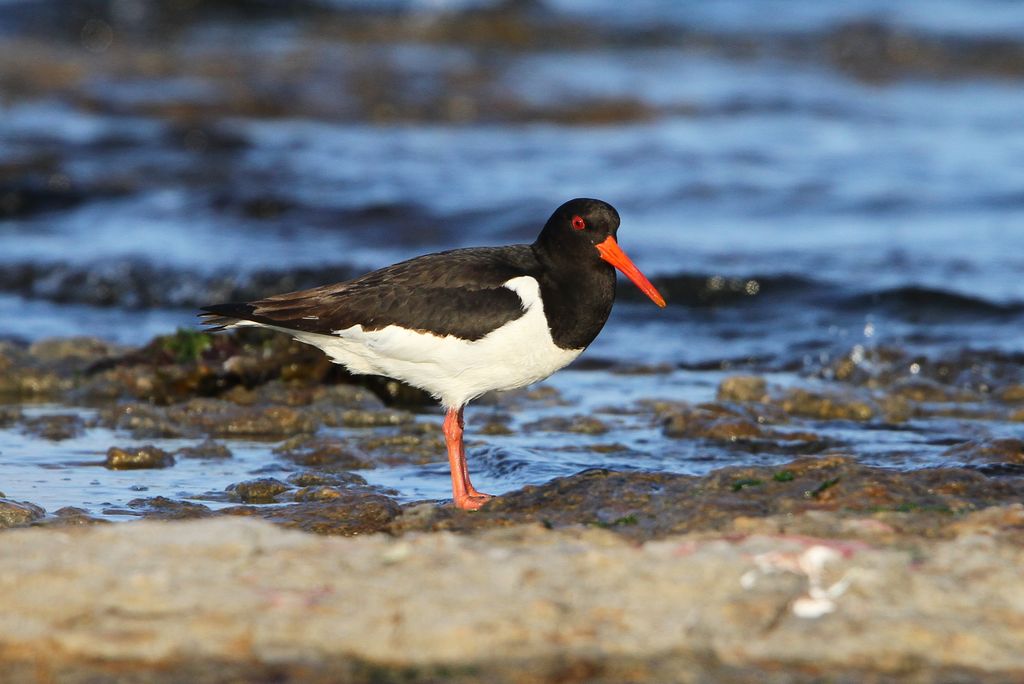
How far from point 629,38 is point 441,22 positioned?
130 inches

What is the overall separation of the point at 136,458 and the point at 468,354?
1778 mm

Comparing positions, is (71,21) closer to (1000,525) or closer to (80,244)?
(80,244)

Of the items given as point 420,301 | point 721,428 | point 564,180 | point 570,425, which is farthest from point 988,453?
point 564,180

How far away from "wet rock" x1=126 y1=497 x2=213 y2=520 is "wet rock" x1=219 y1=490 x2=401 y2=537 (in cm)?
11

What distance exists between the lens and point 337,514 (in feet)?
17.2

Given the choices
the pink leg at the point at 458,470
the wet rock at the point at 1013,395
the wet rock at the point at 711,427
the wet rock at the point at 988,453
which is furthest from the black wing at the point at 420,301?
the wet rock at the point at 1013,395

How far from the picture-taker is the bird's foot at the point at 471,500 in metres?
5.35

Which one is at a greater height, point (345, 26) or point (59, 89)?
point (345, 26)

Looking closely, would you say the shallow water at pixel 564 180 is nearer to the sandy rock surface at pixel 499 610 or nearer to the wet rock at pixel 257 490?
the wet rock at pixel 257 490

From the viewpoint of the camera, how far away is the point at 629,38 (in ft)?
75.4

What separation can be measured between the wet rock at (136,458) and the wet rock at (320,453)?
22.1 inches

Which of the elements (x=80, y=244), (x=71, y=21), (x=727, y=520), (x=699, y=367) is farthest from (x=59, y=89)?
(x=727, y=520)

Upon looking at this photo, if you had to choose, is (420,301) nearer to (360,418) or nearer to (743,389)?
(360,418)

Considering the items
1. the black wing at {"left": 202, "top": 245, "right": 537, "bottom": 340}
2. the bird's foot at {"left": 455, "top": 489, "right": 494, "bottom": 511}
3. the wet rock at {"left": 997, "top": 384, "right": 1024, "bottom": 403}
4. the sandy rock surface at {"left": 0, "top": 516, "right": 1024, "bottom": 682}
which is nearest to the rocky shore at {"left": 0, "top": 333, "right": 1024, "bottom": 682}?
the sandy rock surface at {"left": 0, "top": 516, "right": 1024, "bottom": 682}
